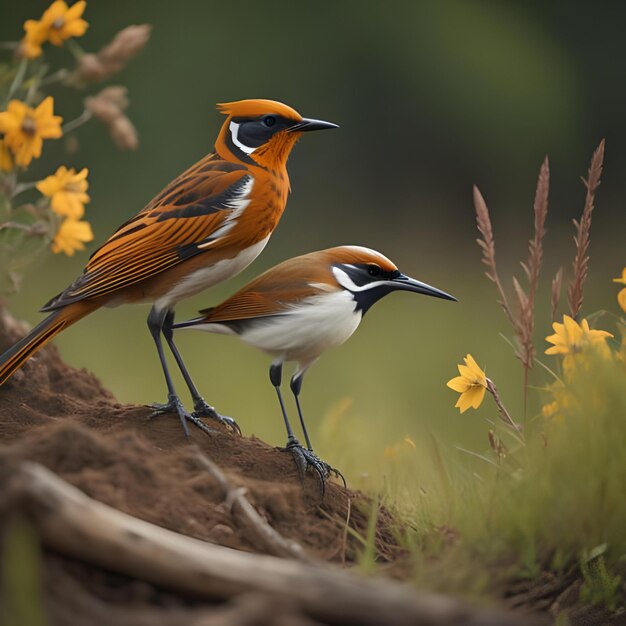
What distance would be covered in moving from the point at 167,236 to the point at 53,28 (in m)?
0.96

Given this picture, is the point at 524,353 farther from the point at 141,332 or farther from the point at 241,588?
the point at 141,332

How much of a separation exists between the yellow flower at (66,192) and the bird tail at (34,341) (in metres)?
0.54

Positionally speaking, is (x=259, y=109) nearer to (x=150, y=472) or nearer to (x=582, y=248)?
(x=582, y=248)

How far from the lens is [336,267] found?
2.86 meters

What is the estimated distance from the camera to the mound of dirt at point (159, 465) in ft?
7.15

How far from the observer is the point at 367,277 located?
2.83m

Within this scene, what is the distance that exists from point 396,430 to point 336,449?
44 cm

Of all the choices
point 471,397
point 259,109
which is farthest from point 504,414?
point 259,109

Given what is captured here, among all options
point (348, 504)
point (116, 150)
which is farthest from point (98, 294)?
point (116, 150)

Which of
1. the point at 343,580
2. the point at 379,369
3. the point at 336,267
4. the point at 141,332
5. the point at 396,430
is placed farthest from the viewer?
the point at 141,332

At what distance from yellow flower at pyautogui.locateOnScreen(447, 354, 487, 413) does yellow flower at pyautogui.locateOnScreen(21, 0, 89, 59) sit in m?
1.62

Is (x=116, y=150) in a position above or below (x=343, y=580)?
above

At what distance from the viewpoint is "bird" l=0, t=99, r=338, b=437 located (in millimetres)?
2783

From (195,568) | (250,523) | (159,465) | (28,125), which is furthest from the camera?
(28,125)
